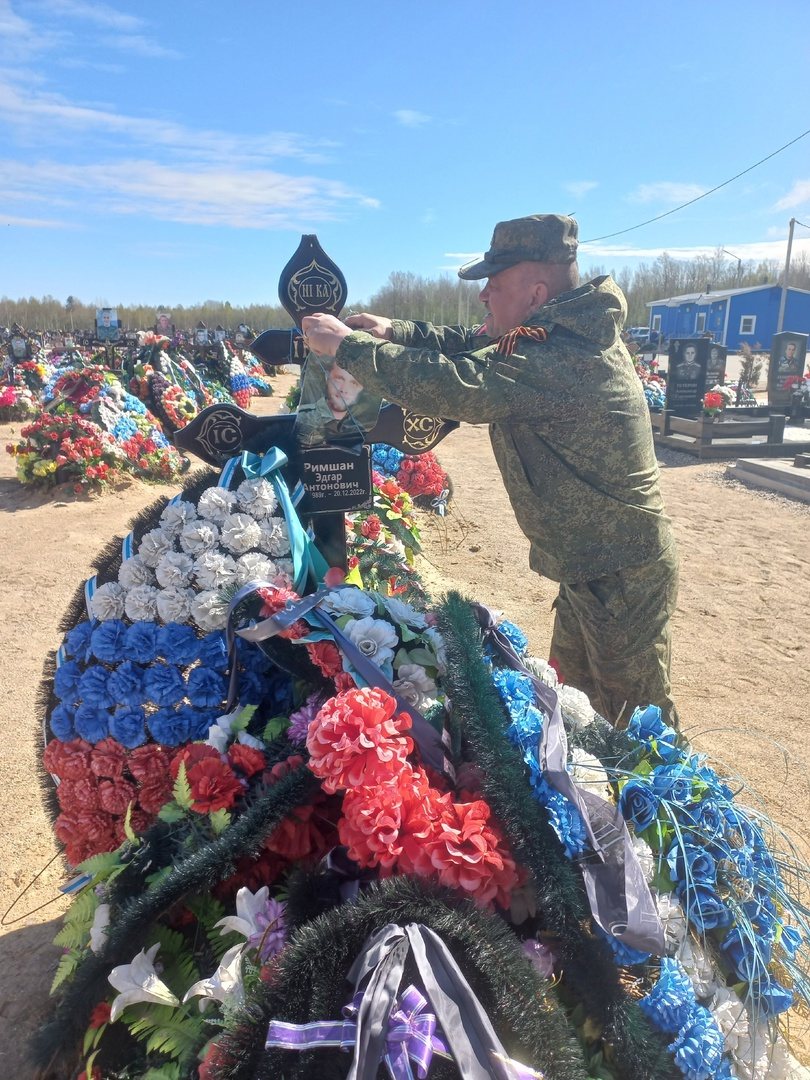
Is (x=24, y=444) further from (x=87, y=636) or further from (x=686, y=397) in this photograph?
(x=686, y=397)

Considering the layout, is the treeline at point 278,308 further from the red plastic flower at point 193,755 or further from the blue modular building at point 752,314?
the red plastic flower at point 193,755

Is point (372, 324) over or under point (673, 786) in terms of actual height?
over

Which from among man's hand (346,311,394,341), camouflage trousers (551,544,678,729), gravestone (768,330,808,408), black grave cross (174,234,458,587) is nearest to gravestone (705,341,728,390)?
gravestone (768,330,808,408)

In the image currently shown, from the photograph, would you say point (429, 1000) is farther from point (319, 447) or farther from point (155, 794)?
point (319, 447)

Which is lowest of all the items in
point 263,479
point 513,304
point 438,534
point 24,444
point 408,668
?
point 438,534

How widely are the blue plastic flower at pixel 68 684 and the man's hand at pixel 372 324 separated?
54.7 inches

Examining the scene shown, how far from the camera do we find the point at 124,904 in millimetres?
1542

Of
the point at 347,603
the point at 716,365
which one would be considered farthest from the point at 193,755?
the point at 716,365

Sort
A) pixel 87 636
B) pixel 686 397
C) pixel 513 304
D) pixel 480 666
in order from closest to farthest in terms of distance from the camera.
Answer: pixel 480 666 < pixel 87 636 < pixel 513 304 < pixel 686 397

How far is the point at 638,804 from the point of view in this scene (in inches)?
62.2

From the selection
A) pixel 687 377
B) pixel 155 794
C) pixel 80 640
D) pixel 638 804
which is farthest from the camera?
pixel 687 377

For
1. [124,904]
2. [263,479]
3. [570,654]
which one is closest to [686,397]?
[570,654]

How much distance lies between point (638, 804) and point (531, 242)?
1.85m

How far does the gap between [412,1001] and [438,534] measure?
269 inches
